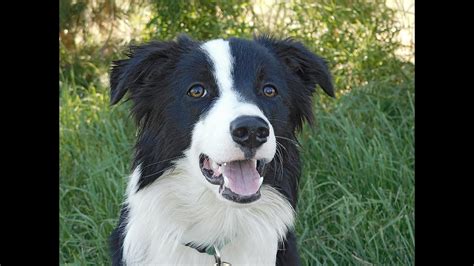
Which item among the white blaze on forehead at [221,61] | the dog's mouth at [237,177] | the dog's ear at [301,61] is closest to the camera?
the dog's mouth at [237,177]

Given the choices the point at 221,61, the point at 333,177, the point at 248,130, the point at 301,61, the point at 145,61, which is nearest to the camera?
the point at 248,130

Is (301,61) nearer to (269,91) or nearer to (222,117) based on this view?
(269,91)

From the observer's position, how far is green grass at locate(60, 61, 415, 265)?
4.04 metres

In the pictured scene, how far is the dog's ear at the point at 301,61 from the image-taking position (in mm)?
3166

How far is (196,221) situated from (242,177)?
32 centimetres

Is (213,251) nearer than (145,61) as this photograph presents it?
Yes

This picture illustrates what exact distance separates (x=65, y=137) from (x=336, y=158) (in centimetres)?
185

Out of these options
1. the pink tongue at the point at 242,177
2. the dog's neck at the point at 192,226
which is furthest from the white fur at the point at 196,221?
the pink tongue at the point at 242,177

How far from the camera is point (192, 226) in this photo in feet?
9.66

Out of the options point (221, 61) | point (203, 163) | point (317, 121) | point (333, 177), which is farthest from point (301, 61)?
point (317, 121)

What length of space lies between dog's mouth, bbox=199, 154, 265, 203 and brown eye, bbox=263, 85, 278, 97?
0.31m

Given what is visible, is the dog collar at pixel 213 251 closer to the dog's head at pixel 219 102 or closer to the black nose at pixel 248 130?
the dog's head at pixel 219 102
